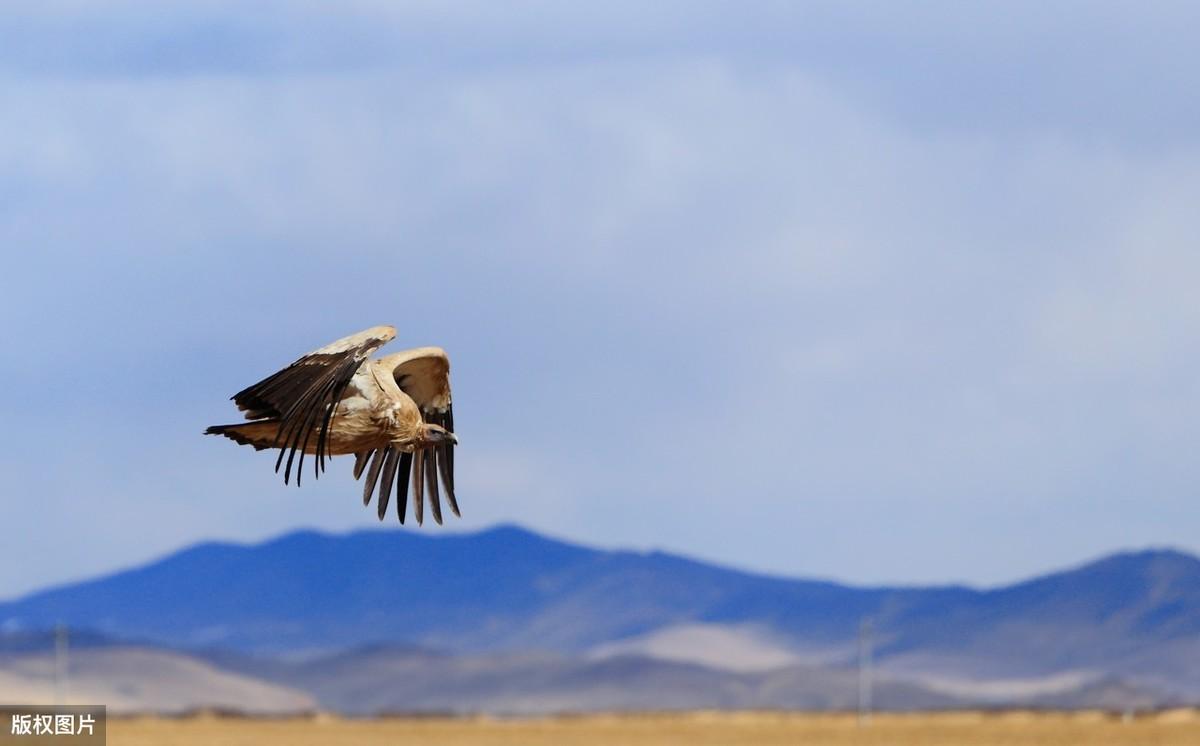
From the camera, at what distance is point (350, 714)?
6775 cm

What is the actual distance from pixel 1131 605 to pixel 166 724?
117m

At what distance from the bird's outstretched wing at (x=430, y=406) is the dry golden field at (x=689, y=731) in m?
33.1

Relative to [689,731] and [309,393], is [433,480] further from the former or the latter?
[689,731]

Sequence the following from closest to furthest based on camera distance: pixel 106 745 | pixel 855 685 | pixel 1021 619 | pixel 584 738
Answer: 1. pixel 106 745
2. pixel 584 738
3. pixel 855 685
4. pixel 1021 619

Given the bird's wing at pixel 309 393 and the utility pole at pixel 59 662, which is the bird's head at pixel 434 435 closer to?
the bird's wing at pixel 309 393

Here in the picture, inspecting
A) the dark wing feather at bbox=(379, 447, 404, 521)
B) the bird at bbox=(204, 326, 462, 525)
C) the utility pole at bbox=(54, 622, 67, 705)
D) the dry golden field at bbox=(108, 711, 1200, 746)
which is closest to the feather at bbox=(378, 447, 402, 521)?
the dark wing feather at bbox=(379, 447, 404, 521)

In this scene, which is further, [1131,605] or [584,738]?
[1131,605]

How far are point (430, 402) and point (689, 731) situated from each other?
40.9m

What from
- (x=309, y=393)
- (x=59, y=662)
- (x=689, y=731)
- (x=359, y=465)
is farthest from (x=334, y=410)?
(x=689, y=731)

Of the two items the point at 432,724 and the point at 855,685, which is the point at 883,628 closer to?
the point at 855,685

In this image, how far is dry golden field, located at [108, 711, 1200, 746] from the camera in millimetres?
52344

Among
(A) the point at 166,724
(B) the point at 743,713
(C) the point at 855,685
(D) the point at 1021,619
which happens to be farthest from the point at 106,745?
(D) the point at 1021,619

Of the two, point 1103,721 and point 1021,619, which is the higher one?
point 1021,619

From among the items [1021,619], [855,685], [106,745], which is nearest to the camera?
[106,745]
